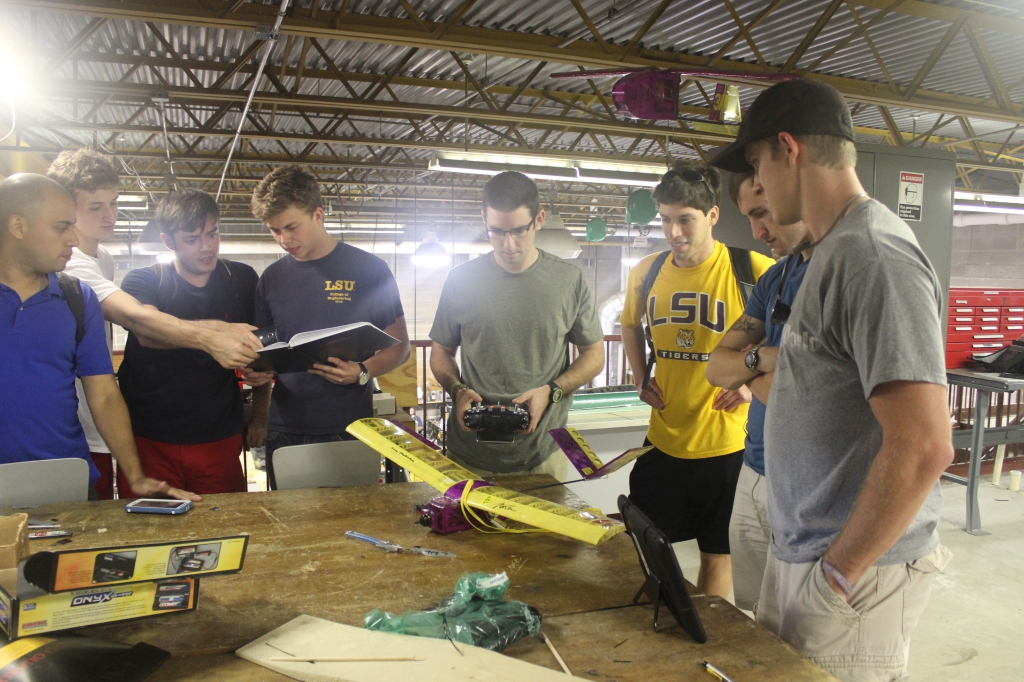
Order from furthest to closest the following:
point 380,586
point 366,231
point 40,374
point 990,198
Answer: point 366,231
point 990,198
point 40,374
point 380,586

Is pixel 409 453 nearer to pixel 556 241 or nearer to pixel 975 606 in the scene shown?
pixel 975 606

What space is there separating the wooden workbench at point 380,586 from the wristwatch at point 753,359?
584 mm

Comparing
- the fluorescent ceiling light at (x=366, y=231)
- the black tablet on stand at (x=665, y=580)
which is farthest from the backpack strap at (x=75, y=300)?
the fluorescent ceiling light at (x=366, y=231)

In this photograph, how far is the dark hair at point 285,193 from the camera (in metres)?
2.44

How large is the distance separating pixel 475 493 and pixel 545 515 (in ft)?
0.70

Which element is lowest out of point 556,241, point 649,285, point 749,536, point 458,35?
point 749,536

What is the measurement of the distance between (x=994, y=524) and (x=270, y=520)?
4.94 metres

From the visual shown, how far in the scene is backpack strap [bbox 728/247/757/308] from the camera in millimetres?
2426

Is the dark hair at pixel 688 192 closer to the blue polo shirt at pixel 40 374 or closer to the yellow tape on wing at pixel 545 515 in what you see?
the yellow tape on wing at pixel 545 515

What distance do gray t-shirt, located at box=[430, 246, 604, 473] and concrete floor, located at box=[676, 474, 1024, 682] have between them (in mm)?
1903

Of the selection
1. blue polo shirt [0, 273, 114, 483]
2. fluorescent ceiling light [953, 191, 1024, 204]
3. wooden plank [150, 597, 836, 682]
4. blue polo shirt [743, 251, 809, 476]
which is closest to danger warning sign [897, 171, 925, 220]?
blue polo shirt [743, 251, 809, 476]

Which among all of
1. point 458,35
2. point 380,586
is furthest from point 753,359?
point 458,35

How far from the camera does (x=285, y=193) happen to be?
96.0 inches

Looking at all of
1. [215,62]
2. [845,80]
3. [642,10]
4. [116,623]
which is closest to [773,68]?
[845,80]
